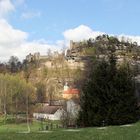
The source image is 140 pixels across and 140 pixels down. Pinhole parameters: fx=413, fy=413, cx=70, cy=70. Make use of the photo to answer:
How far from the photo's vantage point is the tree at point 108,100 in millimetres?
32875

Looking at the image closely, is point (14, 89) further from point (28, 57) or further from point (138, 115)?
point (138, 115)

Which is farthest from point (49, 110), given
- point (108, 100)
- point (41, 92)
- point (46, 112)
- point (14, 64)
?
point (108, 100)

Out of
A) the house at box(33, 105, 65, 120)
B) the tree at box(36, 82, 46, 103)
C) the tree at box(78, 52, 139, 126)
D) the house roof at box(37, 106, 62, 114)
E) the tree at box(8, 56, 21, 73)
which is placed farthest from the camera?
the tree at box(8, 56, 21, 73)

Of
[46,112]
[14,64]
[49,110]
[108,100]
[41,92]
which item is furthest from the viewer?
[14,64]

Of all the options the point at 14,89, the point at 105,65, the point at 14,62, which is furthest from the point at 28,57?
the point at 105,65

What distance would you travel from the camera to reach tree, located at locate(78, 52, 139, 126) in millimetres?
32875

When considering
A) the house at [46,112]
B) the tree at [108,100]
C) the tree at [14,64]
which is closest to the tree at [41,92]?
the house at [46,112]

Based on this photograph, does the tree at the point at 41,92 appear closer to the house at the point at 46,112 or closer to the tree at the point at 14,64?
the house at the point at 46,112

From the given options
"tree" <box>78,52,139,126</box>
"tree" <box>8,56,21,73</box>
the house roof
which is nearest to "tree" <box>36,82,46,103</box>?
the house roof

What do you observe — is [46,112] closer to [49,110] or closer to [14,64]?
[49,110]

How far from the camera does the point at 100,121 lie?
107 feet

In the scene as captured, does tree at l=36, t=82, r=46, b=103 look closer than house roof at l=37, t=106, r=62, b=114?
No

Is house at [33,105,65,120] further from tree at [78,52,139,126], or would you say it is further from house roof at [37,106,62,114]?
tree at [78,52,139,126]

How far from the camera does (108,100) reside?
33.2m
